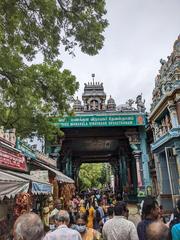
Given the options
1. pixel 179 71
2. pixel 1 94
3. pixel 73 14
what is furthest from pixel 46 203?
pixel 179 71

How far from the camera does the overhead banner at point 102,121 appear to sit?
19344 mm

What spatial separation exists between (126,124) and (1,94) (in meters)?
11.3

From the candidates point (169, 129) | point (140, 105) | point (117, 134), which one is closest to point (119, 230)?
point (169, 129)

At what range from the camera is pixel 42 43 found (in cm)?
813

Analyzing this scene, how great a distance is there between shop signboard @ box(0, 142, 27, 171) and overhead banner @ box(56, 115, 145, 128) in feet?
33.4

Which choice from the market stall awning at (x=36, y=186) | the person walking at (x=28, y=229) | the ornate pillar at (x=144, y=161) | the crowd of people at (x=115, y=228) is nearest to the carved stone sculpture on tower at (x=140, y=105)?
the ornate pillar at (x=144, y=161)

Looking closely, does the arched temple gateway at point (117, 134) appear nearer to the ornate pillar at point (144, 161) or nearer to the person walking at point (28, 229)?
the ornate pillar at point (144, 161)

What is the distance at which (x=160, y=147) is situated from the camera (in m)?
18.1

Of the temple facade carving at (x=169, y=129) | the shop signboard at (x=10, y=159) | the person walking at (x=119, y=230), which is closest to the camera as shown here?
the person walking at (x=119, y=230)

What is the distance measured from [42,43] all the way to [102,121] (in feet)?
39.4

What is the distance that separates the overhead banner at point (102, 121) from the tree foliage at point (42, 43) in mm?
7998

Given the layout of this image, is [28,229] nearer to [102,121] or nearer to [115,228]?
[115,228]

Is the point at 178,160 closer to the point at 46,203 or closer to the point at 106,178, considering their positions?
the point at 46,203

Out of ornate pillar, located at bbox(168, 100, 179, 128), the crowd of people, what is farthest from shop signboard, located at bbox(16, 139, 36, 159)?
ornate pillar, located at bbox(168, 100, 179, 128)
